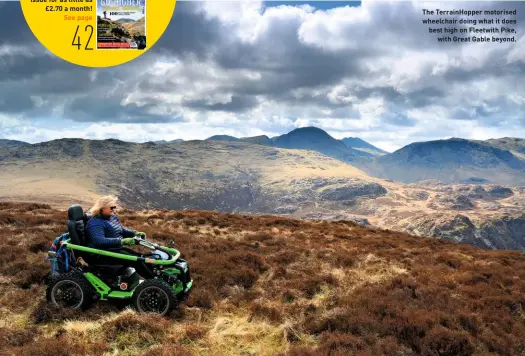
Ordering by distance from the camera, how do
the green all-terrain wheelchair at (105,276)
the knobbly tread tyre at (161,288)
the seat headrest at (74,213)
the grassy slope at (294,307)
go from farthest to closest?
1. the seat headrest at (74,213)
2. the green all-terrain wheelchair at (105,276)
3. the knobbly tread tyre at (161,288)
4. the grassy slope at (294,307)

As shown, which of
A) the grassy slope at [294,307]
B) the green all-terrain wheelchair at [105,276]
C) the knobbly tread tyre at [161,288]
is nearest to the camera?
the grassy slope at [294,307]

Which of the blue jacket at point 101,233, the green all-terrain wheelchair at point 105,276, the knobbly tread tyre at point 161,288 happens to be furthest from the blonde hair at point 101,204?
the knobbly tread tyre at point 161,288

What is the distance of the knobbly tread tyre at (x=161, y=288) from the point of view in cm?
912

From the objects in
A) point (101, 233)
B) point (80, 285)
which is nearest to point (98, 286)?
point (80, 285)

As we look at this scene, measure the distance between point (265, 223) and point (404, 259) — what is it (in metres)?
11.5

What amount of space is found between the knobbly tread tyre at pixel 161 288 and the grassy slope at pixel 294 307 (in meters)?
0.38

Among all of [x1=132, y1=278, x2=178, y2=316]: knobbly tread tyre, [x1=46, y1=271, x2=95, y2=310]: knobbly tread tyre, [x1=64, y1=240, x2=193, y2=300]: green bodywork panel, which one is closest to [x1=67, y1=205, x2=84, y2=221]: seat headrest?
[x1=64, y1=240, x2=193, y2=300]: green bodywork panel

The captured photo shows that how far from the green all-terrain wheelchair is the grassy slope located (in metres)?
0.45

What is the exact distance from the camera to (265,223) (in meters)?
26.1

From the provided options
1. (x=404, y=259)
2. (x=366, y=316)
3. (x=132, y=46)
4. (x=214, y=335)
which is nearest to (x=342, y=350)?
(x=366, y=316)

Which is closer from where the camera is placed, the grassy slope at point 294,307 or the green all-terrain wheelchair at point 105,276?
the grassy slope at point 294,307

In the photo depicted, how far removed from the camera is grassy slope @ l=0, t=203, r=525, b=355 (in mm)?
8164

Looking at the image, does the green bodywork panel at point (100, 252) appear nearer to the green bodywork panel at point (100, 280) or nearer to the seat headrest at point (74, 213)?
the green bodywork panel at point (100, 280)

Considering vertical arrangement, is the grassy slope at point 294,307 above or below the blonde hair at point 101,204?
below
